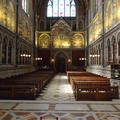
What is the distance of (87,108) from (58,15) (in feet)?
113

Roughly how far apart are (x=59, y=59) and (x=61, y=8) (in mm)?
13554

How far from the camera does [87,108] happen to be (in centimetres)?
Answer: 744

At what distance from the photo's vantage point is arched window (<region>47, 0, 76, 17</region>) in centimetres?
3872

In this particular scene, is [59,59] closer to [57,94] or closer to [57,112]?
[57,94]

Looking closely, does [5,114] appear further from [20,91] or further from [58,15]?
[58,15]

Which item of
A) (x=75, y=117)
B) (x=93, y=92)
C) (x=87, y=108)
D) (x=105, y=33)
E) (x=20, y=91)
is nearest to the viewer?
(x=75, y=117)

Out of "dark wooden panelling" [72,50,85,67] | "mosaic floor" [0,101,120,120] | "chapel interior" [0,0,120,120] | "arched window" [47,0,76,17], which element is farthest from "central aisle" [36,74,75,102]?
"arched window" [47,0,76,17]

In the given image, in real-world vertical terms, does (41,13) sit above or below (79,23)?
above

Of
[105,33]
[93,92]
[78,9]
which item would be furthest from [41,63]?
[93,92]

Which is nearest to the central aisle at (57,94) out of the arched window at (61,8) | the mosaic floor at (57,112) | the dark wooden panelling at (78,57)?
the mosaic floor at (57,112)

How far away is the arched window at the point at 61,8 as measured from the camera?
127ft

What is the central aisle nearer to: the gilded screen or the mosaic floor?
the mosaic floor

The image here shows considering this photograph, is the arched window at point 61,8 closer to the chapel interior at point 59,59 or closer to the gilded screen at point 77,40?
the chapel interior at point 59,59

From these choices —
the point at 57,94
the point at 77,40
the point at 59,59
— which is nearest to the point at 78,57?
the point at 77,40
